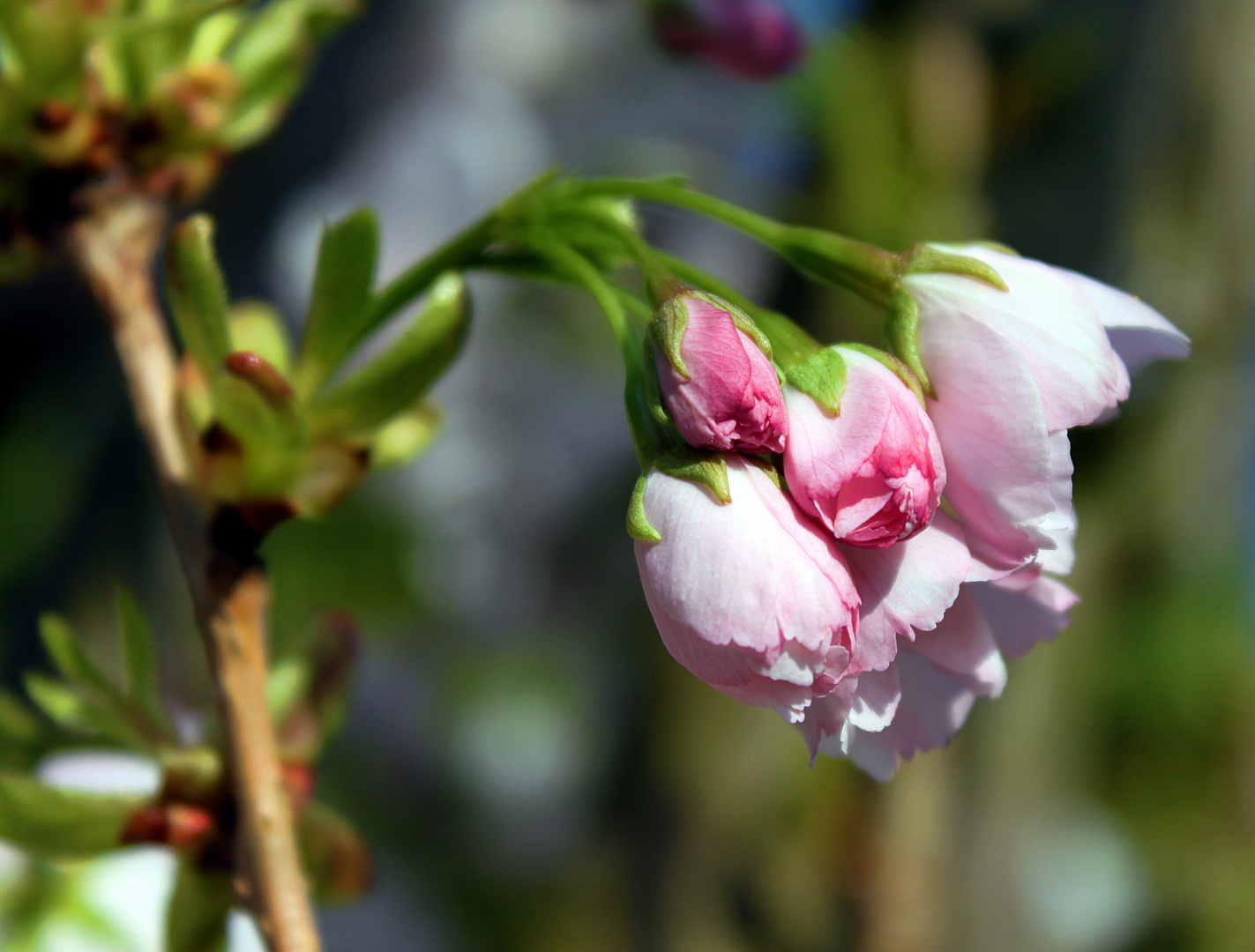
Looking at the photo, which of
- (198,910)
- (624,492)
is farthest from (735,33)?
(624,492)

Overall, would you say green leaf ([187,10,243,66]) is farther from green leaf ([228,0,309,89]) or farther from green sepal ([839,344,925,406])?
green sepal ([839,344,925,406])

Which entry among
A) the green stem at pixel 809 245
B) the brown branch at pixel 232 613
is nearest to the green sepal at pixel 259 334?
the brown branch at pixel 232 613

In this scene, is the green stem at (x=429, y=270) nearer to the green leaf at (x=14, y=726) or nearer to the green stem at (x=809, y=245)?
the green stem at (x=809, y=245)

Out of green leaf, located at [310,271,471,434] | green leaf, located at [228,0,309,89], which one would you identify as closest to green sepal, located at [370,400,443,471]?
green leaf, located at [310,271,471,434]

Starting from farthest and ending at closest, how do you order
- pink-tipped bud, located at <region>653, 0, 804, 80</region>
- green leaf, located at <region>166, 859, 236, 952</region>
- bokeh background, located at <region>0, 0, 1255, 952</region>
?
bokeh background, located at <region>0, 0, 1255, 952</region> < pink-tipped bud, located at <region>653, 0, 804, 80</region> < green leaf, located at <region>166, 859, 236, 952</region>

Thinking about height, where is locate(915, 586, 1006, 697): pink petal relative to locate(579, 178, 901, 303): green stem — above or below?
below

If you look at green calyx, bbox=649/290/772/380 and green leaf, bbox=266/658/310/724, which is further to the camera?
green leaf, bbox=266/658/310/724

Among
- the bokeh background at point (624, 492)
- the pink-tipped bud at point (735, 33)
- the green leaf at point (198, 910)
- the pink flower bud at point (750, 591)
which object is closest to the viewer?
the pink flower bud at point (750, 591)
